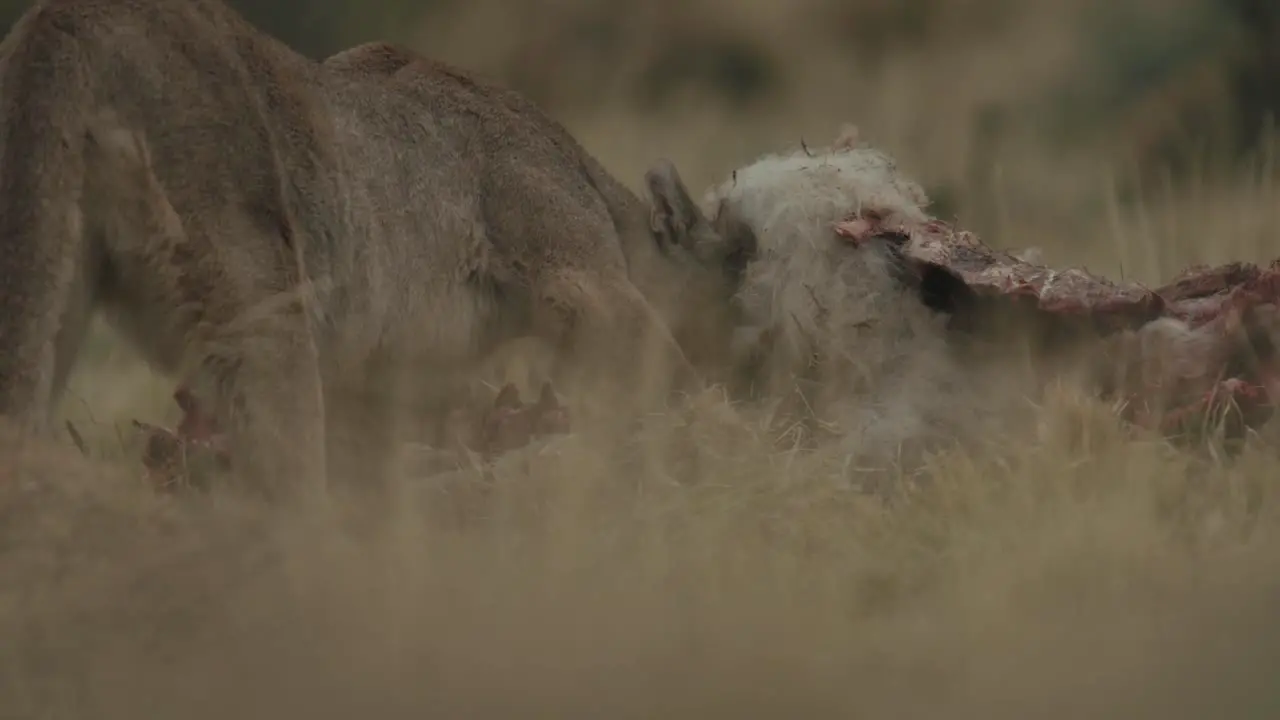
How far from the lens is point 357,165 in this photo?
3.80 m

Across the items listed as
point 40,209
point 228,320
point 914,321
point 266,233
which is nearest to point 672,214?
point 914,321

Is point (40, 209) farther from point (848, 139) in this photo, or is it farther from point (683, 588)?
point (848, 139)

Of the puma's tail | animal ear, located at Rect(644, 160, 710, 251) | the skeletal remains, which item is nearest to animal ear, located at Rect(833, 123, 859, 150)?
the skeletal remains

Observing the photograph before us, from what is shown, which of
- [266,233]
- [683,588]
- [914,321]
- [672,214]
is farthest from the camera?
[672,214]

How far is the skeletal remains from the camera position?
3.69 m

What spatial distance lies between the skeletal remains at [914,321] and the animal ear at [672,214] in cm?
24

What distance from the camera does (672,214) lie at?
4.74 metres

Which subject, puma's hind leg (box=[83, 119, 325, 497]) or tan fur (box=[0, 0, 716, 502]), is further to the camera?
puma's hind leg (box=[83, 119, 325, 497])

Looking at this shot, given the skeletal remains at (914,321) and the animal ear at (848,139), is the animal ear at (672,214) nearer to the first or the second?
the skeletal remains at (914,321)

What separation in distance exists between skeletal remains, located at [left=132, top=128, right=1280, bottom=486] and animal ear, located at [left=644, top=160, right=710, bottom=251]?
238mm

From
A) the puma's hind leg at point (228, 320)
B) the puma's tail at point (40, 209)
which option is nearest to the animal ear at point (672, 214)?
the puma's hind leg at point (228, 320)

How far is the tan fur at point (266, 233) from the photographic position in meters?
3.09

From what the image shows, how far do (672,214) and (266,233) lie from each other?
156 cm

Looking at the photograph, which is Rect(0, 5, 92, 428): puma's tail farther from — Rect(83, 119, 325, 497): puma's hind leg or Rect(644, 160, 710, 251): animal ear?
Rect(644, 160, 710, 251): animal ear
